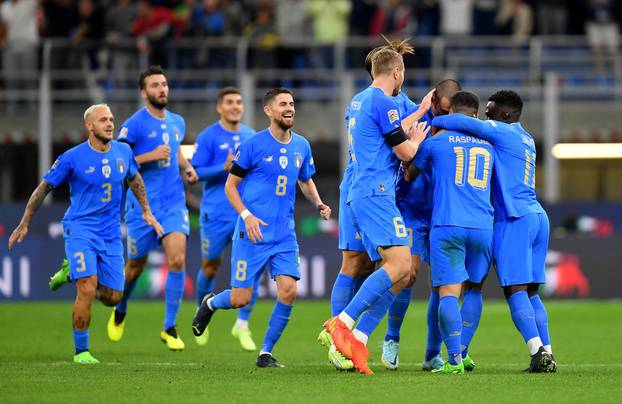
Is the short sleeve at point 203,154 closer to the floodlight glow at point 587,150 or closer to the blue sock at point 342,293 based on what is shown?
the blue sock at point 342,293

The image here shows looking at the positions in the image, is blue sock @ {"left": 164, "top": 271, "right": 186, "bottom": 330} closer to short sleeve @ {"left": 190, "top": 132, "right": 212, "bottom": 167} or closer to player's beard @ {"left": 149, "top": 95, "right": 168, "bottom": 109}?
short sleeve @ {"left": 190, "top": 132, "right": 212, "bottom": 167}

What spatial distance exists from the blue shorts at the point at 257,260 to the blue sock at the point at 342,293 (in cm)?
39

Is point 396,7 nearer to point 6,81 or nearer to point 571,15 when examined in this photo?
point 571,15

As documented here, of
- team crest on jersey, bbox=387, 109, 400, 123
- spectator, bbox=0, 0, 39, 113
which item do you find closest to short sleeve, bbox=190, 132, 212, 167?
team crest on jersey, bbox=387, 109, 400, 123

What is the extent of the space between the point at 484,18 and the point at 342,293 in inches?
563

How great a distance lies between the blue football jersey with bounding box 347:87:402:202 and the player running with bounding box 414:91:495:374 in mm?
362

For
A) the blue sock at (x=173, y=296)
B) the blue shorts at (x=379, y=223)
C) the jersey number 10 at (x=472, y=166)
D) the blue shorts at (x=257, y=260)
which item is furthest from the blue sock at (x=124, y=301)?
the jersey number 10 at (x=472, y=166)

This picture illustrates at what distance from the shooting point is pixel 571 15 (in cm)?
2538

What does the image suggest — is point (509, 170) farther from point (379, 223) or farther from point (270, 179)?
point (270, 179)

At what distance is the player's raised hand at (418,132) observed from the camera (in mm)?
10227

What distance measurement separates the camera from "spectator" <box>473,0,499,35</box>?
24.2 m

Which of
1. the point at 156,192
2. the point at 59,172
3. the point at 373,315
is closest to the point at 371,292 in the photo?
the point at 373,315

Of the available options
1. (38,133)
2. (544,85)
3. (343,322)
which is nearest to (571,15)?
(544,85)

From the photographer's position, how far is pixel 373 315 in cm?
1020
